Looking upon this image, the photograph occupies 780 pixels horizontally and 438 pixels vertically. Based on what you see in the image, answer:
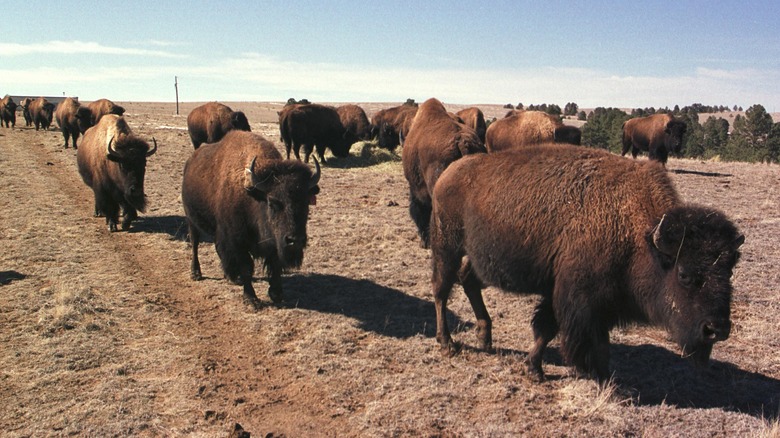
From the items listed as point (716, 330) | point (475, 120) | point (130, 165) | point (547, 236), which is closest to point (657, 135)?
point (475, 120)

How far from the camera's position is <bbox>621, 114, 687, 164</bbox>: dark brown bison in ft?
69.3

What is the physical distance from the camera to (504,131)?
15047 mm

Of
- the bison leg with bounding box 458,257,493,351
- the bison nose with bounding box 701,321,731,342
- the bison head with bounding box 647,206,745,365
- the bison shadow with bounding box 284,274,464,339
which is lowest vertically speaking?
the bison shadow with bounding box 284,274,464,339

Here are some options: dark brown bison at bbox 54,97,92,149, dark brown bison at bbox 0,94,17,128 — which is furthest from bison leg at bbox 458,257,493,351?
dark brown bison at bbox 0,94,17,128

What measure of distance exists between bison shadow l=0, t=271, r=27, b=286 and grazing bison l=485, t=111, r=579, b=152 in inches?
430

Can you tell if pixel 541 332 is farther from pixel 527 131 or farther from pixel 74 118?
pixel 74 118

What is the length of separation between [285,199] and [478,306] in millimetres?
2687

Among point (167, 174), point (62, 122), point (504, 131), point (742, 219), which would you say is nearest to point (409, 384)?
point (742, 219)

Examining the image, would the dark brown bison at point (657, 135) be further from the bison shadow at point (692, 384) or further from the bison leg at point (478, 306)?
the bison leg at point (478, 306)

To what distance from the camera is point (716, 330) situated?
3990 millimetres

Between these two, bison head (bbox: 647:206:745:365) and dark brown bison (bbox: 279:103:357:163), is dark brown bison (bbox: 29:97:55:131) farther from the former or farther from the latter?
bison head (bbox: 647:206:745:365)

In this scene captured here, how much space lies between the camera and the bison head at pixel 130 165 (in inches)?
441

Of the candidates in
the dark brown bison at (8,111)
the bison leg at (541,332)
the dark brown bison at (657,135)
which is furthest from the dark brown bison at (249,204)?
the dark brown bison at (8,111)

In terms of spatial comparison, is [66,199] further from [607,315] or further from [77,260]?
[607,315]
